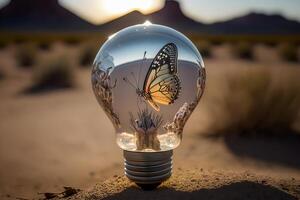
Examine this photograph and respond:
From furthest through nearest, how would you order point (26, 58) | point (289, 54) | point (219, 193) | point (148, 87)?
point (289, 54), point (26, 58), point (219, 193), point (148, 87)

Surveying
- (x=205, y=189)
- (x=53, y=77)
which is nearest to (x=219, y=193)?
(x=205, y=189)

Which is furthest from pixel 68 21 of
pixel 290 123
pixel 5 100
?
pixel 290 123

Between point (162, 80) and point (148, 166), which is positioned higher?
point (162, 80)

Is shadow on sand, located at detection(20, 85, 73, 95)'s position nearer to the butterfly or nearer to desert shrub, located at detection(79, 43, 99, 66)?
desert shrub, located at detection(79, 43, 99, 66)

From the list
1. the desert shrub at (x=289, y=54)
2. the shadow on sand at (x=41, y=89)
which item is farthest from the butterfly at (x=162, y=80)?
the desert shrub at (x=289, y=54)

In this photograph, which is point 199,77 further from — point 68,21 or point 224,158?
point 68,21

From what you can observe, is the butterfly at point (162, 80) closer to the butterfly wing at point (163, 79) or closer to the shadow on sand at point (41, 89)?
the butterfly wing at point (163, 79)

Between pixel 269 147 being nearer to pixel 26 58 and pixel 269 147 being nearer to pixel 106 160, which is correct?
pixel 106 160

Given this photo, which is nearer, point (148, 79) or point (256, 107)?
point (148, 79)

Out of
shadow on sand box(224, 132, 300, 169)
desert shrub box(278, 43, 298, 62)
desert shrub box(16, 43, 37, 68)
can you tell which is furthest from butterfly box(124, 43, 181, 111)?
desert shrub box(278, 43, 298, 62)
